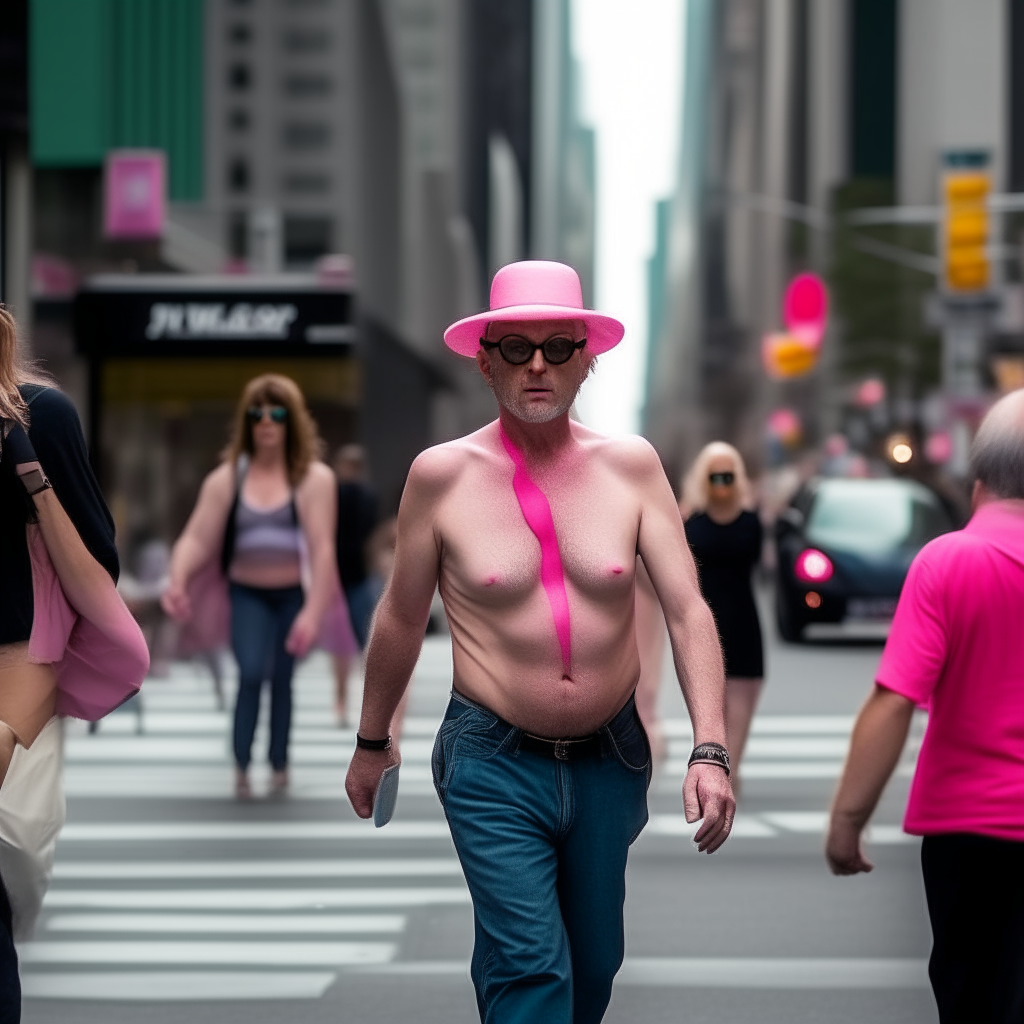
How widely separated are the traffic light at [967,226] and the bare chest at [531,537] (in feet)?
75.4

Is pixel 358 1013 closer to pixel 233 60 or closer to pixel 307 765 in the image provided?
pixel 307 765

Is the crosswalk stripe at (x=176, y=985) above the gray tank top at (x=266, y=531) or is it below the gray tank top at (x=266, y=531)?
below

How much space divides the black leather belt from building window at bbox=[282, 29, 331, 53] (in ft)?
109

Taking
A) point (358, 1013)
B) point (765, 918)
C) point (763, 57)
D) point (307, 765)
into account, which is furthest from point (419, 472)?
point (763, 57)

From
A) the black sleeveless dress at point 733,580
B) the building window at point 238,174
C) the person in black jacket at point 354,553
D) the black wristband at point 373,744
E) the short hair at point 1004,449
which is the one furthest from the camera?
the building window at point 238,174

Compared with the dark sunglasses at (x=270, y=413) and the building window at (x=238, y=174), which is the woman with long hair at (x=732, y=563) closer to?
the dark sunglasses at (x=270, y=413)

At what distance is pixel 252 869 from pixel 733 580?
2.60 meters

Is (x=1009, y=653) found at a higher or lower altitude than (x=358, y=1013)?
higher

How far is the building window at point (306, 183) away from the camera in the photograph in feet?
121

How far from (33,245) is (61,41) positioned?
3.11 m

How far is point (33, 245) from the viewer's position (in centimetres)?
2955

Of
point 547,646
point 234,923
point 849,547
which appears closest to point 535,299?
point 547,646

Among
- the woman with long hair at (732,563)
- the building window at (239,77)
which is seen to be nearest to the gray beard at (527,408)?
the woman with long hair at (732,563)

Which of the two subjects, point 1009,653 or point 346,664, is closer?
point 1009,653
